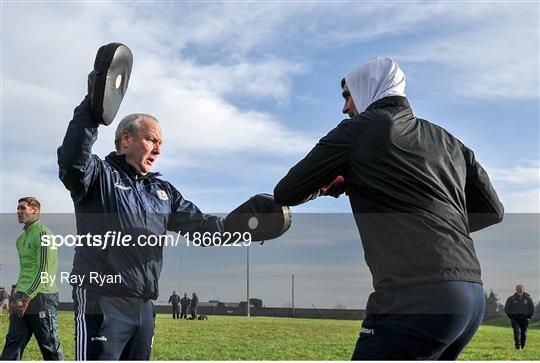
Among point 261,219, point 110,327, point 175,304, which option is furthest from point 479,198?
point 175,304

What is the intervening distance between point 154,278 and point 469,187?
7.71ft

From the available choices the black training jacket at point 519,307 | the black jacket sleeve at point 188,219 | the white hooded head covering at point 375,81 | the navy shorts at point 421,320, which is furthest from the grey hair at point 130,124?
the black training jacket at point 519,307

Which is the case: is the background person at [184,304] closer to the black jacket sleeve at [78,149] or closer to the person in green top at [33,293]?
the person in green top at [33,293]

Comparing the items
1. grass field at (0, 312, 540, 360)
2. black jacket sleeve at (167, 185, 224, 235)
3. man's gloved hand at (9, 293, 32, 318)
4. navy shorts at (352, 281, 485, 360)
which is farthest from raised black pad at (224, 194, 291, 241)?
grass field at (0, 312, 540, 360)

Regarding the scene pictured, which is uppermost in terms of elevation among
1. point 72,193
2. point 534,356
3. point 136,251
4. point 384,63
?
point 384,63

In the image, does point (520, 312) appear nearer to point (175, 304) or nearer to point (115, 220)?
point (115, 220)

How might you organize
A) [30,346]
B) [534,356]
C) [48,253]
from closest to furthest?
1. [48,253]
2. [30,346]
3. [534,356]

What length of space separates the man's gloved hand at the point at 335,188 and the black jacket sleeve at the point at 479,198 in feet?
2.45

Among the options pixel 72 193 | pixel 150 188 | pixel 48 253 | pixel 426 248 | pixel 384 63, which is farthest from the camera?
pixel 48 253

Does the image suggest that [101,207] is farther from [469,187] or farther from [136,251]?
[469,187]

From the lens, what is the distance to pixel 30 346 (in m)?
15.6

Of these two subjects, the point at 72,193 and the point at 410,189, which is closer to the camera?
the point at 410,189

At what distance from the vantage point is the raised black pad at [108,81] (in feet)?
15.3

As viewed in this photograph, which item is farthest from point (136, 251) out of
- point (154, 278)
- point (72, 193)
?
point (72, 193)
